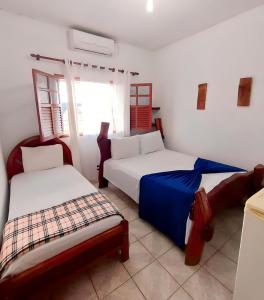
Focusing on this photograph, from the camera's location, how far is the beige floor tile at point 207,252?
1.53 m

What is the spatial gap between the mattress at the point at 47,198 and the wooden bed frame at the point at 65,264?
33 mm

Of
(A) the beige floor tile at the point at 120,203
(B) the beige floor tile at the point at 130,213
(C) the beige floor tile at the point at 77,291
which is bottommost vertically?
(C) the beige floor tile at the point at 77,291

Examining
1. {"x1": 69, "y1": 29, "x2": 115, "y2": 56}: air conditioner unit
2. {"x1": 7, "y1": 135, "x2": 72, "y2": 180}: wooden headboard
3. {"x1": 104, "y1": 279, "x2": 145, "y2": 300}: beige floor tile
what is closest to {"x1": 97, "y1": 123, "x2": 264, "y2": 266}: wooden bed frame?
{"x1": 104, "y1": 279, "x2": 145, "y2": 300}: beige floor tile

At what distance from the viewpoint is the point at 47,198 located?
159 cm

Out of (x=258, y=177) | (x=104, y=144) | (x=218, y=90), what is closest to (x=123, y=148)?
(x=104, y=144)

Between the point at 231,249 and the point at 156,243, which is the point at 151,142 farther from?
the point at 231,249

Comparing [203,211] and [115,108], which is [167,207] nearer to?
[203,211]

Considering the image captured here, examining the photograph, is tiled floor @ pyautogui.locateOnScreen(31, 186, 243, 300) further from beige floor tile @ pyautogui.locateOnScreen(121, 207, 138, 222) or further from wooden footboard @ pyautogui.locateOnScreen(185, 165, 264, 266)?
beige floor tile @ pyautogui.locateOnScreen(121, 207, 138, 222)

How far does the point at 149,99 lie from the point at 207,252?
2.45 m

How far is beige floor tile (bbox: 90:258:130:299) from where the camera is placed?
1.28m

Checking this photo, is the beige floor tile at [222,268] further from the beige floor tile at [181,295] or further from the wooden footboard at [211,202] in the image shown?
the beige floor tile at [181,295]

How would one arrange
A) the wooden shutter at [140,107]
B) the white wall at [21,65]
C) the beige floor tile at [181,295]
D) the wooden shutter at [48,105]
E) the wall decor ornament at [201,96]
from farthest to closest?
the wooden shutter at [140,107]
the wall decor ornament at [201,96]
the white wall at [21,65]
the wooden shutter at [48,105]
the beige floor tile at [181,295]

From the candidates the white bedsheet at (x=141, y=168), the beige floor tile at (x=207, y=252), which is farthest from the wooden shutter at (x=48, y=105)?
the beige floor tile at (x=207, y=252)

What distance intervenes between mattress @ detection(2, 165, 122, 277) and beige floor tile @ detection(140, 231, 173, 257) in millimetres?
523
